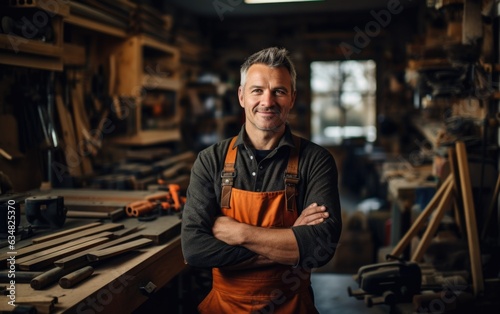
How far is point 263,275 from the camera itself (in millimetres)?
2273

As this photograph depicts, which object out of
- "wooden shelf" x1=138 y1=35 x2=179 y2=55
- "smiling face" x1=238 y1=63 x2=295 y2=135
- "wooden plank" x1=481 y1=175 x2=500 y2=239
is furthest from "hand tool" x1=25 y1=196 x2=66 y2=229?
"wooden plank" x1=481 y1=175 x2=500 y2=239

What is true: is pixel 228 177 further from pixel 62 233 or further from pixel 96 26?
pixel 96 26

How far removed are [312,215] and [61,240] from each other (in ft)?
3.75

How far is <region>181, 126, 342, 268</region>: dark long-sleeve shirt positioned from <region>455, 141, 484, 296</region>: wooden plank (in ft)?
4.35

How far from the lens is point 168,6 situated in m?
6.69

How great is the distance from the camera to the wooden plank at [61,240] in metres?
2.21

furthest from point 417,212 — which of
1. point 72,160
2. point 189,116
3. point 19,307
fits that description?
point 189,116

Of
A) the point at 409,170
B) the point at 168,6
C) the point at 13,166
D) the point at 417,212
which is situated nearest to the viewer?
the point at 13,166

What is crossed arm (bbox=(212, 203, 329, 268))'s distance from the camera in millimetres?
2176

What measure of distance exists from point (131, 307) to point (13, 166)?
1.69 m

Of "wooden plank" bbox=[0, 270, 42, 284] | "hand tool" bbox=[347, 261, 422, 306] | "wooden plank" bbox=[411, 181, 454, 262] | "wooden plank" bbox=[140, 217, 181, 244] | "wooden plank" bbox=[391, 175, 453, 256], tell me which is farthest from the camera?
"wooden plank" bbox=[391, 175, 453, 256]

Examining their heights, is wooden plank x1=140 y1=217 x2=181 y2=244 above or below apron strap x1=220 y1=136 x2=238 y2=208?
below

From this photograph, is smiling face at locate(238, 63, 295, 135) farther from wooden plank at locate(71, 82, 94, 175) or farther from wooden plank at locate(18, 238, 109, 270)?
wooden plank at locate(71, 82, 94, 175)

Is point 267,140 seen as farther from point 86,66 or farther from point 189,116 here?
point 189,116
